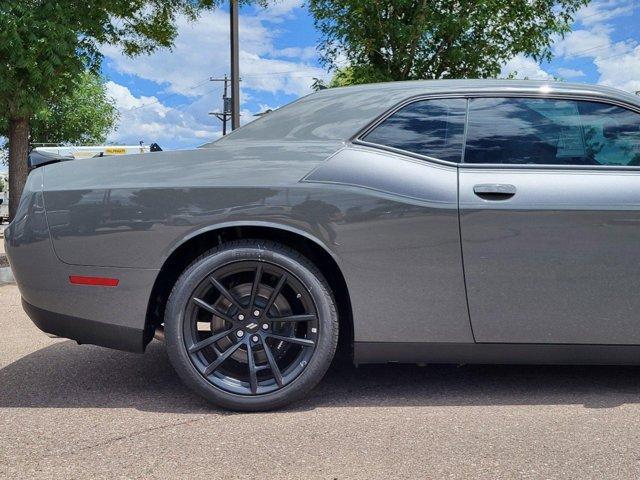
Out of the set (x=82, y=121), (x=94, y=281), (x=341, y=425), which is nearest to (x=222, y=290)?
(x=94, y=281)

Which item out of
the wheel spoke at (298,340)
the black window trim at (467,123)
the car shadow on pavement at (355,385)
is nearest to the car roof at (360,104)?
the black window trim at (467,123)

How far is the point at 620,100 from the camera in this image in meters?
3.40

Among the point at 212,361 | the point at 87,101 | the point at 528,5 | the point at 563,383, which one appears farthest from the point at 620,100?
the point at 87,101

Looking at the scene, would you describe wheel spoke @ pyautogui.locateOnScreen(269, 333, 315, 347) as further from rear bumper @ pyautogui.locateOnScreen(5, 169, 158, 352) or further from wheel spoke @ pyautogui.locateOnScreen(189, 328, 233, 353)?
rear bumper @ pyautogui.locateOnScreen(5, 169, 158, 352)

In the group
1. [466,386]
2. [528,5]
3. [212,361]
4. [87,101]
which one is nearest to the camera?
[212,361]

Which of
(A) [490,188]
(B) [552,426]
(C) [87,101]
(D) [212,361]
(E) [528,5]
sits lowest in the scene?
(B) [552,426]

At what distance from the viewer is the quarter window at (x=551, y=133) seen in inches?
131

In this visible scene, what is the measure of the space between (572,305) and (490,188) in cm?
65

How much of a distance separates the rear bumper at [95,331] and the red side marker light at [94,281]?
178mm

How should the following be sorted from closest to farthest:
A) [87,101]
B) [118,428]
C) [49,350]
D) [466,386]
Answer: [118,428], [466,386], [49,350], [87,101]

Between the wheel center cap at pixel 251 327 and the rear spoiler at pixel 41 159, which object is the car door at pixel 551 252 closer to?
the wheel center cap at pixel 251 327

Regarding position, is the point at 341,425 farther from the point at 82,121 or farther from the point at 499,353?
the point at 82,121

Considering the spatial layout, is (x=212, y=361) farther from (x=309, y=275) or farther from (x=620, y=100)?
(x=620, y=100)

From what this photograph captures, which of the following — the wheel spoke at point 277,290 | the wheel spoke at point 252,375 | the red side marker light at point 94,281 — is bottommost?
the wheel spoke at point 252,375
